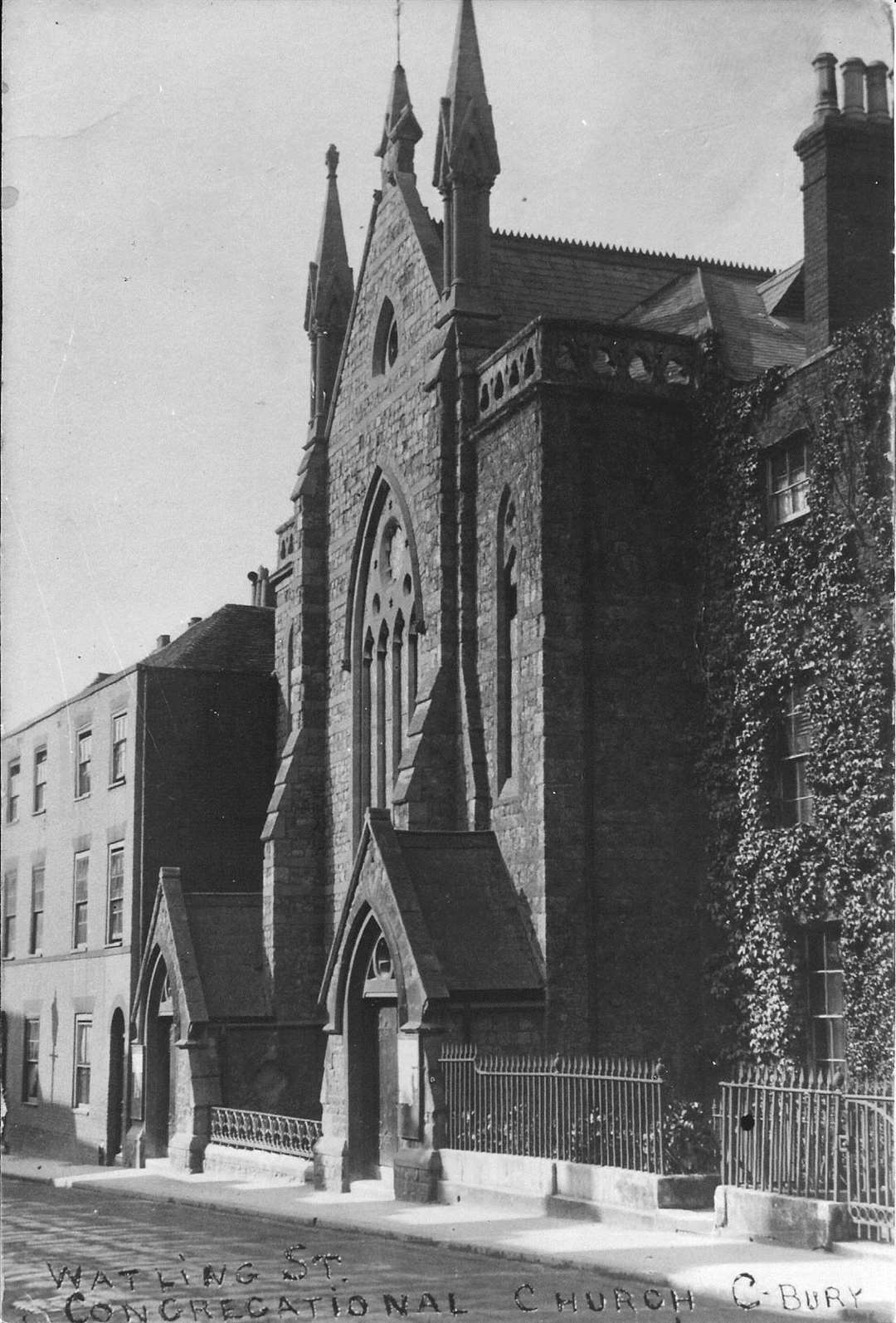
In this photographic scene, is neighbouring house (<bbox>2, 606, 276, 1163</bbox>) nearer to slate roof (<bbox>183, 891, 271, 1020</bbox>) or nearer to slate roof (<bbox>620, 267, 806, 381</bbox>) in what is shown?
slate roof (<bbox>183, 891, 271, 1020</bbox>)

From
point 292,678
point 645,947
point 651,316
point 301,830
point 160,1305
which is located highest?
point 651,316

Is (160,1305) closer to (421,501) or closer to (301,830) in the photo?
(421,501)

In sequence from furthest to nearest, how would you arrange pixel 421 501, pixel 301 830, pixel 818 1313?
pixel 301 830 < pixel 421 501 < pixel 818 1313

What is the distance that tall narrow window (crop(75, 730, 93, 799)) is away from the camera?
3791 centimetres

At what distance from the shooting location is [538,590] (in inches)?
906

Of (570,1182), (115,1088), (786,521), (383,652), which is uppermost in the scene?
(786,521)

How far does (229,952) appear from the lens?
102 feet

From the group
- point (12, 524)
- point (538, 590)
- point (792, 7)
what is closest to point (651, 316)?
point (538, 590)

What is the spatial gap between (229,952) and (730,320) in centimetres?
1415

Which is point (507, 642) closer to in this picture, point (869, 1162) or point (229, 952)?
point (229, 952)

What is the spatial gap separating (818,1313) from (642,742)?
11528 millimetres

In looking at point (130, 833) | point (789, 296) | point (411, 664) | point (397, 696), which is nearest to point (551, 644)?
point (411, 664)

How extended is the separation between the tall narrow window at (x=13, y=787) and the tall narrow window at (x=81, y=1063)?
6754 millimetres

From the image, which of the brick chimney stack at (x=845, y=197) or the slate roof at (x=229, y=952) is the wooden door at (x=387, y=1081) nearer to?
the slate roof at (x=229, y=952)
